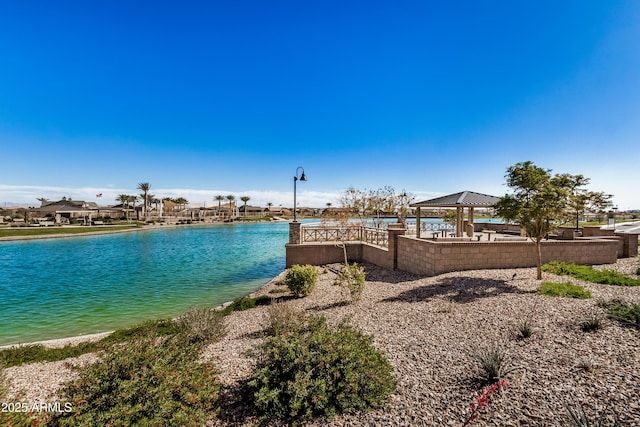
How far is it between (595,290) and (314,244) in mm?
11062

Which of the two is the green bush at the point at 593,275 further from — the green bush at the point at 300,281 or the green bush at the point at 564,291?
the green bush at the point at 300,281

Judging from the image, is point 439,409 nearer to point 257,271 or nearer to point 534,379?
point 534,379

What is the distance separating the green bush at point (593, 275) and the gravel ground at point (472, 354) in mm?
536

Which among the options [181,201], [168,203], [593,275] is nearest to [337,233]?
[593,275]

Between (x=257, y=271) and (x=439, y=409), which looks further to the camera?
(x=257, y=271)

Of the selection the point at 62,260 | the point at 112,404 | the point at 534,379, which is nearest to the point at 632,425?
the point at 534,379

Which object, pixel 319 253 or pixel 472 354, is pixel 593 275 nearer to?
pixel 472 354

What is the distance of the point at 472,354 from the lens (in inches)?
164

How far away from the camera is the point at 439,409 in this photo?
3.06 meters

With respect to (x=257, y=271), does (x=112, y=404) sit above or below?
above

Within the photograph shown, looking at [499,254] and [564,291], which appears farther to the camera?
[499,254]

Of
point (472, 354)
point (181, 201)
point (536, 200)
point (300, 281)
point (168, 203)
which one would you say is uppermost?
point (181, 201)

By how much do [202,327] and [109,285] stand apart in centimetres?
1005

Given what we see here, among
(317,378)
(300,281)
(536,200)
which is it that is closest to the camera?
(317,378)
